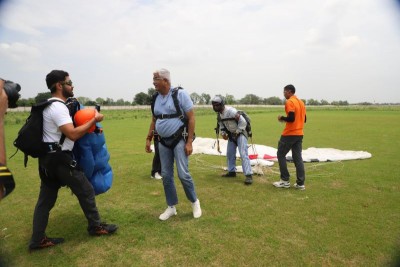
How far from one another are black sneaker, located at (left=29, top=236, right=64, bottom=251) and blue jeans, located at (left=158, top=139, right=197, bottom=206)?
5.95 ft

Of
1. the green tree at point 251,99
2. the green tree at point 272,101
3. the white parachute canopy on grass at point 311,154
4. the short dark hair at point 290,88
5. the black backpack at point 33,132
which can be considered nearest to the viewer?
the black backpack at point 33,132

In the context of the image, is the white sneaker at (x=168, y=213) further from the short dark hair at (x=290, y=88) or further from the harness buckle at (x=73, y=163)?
the short dark hair at (x=290, y=88)

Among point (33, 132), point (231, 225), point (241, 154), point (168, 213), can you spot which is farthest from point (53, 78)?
point (241, 154)

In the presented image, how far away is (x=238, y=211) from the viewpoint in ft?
17.1

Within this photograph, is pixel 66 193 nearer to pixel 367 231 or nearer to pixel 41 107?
pixel 41 107

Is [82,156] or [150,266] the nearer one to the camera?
[150,266]

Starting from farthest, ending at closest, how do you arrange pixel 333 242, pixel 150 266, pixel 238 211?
pixel 238 211, pixel 333 242, pixel 150 266

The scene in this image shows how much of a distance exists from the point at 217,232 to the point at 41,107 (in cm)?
305

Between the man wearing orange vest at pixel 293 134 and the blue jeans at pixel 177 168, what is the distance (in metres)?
2.70

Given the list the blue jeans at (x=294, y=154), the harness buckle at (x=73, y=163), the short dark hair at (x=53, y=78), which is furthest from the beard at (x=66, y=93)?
the blue jeans at (x=294, y=154)

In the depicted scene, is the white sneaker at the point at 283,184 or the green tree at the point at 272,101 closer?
the white sneaker at the point at 283,184

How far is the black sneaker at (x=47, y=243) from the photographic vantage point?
3.95m

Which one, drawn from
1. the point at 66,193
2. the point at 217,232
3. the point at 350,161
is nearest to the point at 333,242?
the point at 217,232

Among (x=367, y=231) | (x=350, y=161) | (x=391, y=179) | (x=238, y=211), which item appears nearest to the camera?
(x=367, y=231)
